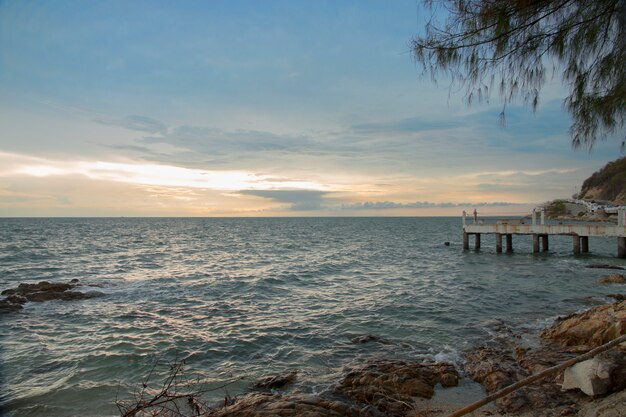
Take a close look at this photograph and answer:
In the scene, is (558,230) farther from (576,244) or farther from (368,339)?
(368,339)

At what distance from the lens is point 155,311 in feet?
51.9

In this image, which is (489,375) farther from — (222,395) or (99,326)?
(99,326)

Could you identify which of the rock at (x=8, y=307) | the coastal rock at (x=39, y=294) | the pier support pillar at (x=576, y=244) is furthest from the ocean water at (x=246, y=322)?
the pier support pillar at (x=576, y=244)

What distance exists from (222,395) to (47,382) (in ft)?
13.2

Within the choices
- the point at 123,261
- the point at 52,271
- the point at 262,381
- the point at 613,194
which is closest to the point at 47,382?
the point at 262,381

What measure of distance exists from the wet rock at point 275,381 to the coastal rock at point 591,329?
6.53 meters

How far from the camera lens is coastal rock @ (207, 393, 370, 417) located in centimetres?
623

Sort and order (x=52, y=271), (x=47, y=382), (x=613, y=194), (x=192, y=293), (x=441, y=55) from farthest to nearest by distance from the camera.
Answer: (x=613, y=194) < (x=52, y=271) < (x=192, y=293) < (x=47, y=382) < (x=441, y=55)

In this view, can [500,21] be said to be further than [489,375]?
No

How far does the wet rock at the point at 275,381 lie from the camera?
877 centimetres

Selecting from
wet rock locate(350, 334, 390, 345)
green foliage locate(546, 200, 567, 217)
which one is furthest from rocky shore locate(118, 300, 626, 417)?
green foliage locate(546, 200, 567, 217)

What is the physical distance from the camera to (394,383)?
8.22m

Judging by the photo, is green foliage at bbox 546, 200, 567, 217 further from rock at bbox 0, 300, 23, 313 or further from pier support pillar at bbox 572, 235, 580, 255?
rock at bbox 0, 300, 23, 313

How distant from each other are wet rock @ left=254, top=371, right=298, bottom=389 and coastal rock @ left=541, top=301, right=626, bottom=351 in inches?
257
